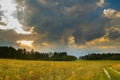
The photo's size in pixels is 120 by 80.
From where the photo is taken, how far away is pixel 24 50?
165625 millimetres

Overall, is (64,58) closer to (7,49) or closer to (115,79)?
(7,49)

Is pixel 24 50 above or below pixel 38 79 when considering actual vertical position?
above

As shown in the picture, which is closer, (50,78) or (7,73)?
(7,73)

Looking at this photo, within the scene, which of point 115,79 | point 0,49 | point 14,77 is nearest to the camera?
point 14,77

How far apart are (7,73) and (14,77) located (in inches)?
39.3

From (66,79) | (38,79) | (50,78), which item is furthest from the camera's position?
(66,79)

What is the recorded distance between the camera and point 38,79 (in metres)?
18.2

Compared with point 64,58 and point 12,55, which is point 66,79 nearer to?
point 12,55

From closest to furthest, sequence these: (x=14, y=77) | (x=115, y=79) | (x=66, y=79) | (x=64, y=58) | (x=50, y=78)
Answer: (x=14, y=77) < (x=50, y=78) < (x=66, y=79) < (x=115, y=79) < (x=64, y=58)

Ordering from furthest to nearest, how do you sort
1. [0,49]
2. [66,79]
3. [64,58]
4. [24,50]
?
1. [64,58]
2. [24,50]
3. [0,49]
4. [66,79]

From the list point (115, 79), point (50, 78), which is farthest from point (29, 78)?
point (115, 79)

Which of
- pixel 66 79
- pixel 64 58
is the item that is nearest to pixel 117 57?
pixel 64 58

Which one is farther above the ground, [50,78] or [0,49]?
[0,49]

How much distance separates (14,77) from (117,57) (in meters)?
182
